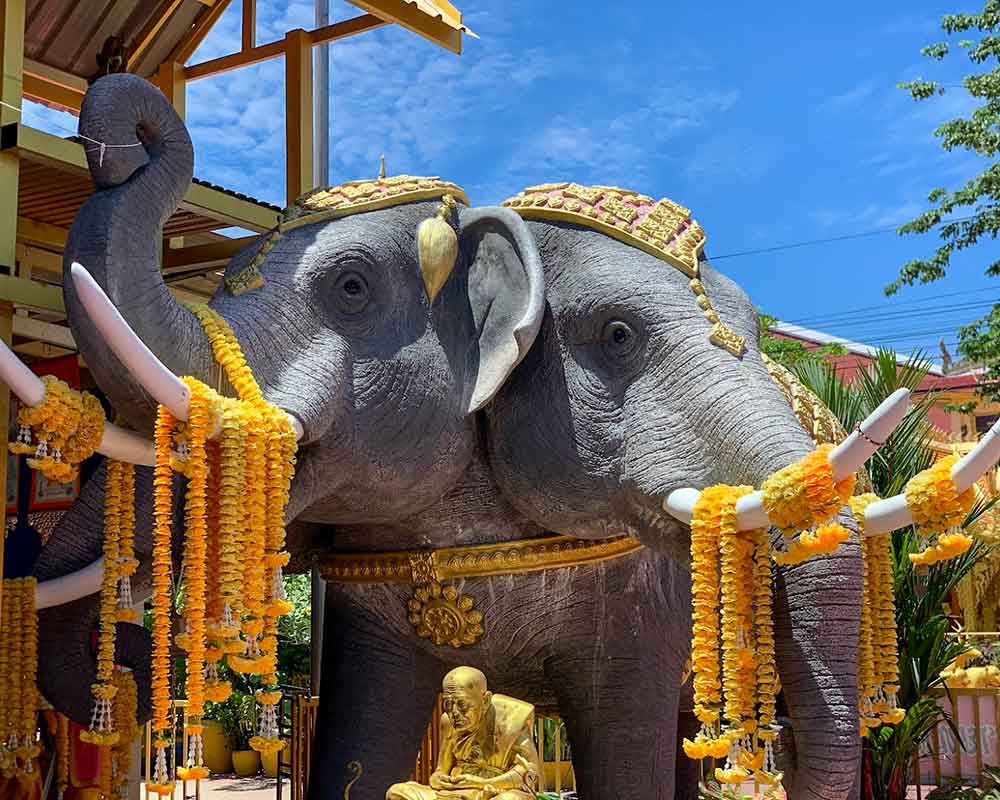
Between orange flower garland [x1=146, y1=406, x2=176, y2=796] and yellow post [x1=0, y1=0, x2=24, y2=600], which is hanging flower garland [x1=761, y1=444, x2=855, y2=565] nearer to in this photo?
orange flower garland [x1=146, y1=406, x2=176, y2=796]

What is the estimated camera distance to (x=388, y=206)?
14.5 ft

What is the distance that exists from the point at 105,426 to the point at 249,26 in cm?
340

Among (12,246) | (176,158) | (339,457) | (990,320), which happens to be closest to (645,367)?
(339,457)

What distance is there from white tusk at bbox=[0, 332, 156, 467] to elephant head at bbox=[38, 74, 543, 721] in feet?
0.18

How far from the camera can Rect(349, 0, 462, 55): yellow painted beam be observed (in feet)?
17.5

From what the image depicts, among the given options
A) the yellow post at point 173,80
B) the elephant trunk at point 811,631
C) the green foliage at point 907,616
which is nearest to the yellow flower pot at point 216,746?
the green foliage at point 907,616

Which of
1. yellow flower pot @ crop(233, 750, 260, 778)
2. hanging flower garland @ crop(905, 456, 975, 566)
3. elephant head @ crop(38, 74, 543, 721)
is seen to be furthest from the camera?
yellow flower pot @ crop(233, 750, 260, 778)

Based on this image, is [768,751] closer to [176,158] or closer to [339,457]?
[339,457]

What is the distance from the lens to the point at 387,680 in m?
4.75

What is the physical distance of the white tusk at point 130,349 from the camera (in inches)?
136

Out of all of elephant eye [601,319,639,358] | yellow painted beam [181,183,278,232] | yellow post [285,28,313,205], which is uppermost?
yellow post [285,28,313,205]

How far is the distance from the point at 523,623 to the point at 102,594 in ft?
4.96

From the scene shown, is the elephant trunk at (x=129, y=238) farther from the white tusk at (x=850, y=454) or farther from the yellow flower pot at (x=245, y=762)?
the yellow flower pot at (x=245, y=762)

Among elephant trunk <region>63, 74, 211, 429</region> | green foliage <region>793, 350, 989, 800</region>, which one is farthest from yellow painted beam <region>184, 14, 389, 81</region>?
green foliage <region>793, 350, 989, 800</region>
